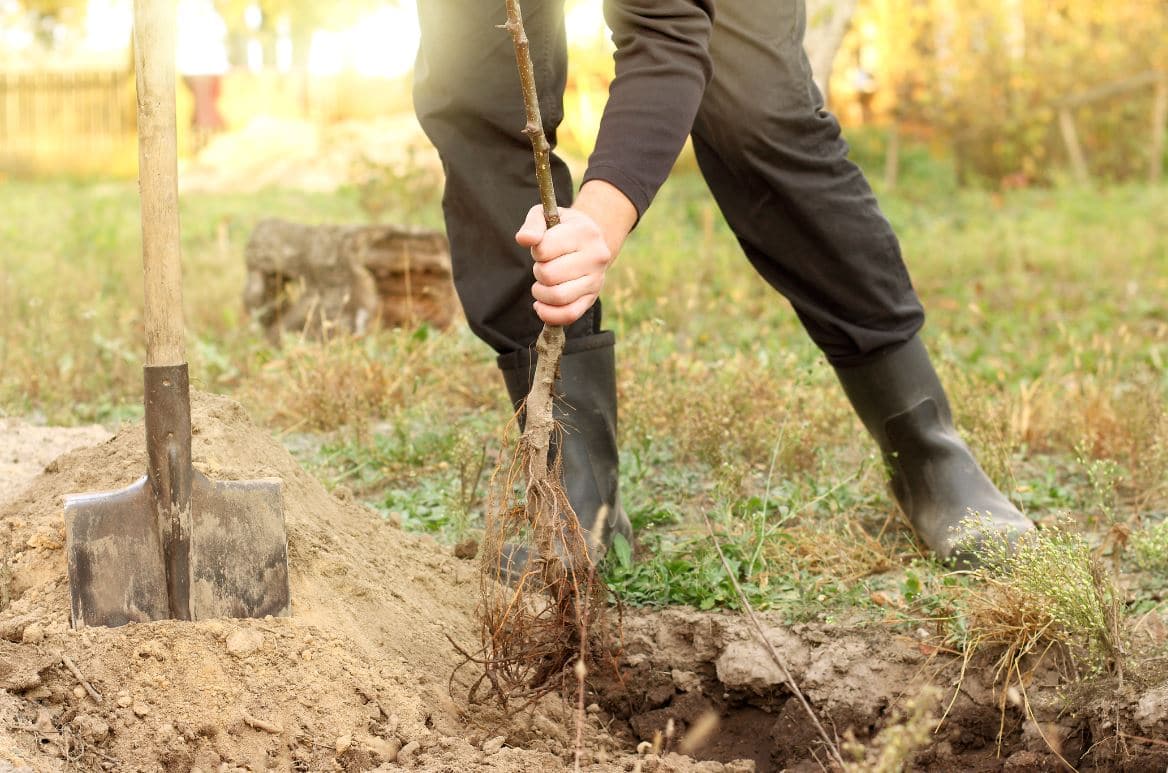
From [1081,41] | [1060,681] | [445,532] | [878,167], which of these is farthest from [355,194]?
[1060,681]

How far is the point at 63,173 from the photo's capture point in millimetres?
14711

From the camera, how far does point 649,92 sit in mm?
1825

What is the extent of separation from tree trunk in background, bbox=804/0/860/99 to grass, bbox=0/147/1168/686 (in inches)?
41.5

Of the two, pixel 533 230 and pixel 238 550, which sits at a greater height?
pixel 533 230

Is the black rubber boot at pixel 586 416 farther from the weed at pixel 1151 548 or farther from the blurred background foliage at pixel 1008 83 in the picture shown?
the blurred background foliage at pixel 1008 83

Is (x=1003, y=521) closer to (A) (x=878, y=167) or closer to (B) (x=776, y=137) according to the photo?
(B) (x=776, y=137)

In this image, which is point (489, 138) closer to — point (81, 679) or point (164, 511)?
point (164, 511)

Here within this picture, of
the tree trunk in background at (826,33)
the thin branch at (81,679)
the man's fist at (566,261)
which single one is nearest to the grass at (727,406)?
the man's fist at (566,261)

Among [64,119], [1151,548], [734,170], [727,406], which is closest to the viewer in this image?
[1151,548]

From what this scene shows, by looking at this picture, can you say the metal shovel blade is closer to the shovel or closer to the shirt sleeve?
the shovel

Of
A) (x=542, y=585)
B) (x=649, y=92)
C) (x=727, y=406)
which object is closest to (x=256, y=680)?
(x=542, y=585)

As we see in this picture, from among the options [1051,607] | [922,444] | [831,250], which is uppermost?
[831,250]

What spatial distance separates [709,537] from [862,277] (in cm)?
62

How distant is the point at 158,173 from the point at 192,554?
612mm
